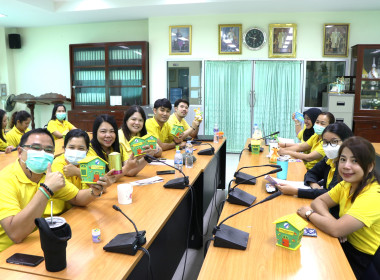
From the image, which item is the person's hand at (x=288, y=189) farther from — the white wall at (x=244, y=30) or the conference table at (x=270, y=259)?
the white wall at (x=244, y=30)

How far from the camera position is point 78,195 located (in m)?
1.88

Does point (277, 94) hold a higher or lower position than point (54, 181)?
higher

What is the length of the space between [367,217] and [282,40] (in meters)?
5.19

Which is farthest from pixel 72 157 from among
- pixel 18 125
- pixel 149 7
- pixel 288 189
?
pixel 149 7

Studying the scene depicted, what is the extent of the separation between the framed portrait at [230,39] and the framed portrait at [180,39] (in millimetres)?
639

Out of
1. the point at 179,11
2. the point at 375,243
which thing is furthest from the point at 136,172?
the point at 179,11

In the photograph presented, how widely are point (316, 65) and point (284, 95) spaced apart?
819 mm

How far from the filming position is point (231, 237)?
4.95 ft

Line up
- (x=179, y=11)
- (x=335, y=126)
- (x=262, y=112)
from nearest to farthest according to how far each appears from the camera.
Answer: (x=335, y=126) → (x=179, y=11) → (x=262, y=112)

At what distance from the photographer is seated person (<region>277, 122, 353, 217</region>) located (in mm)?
2097

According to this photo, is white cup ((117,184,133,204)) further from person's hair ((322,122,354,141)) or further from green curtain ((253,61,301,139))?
green curtain ((253,61,301,139))

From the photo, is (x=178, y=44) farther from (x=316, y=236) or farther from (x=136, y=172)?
(x=316, y=236)

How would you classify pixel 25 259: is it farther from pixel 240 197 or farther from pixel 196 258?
pixel 196 258

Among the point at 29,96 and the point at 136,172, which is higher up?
the point at 29,96
